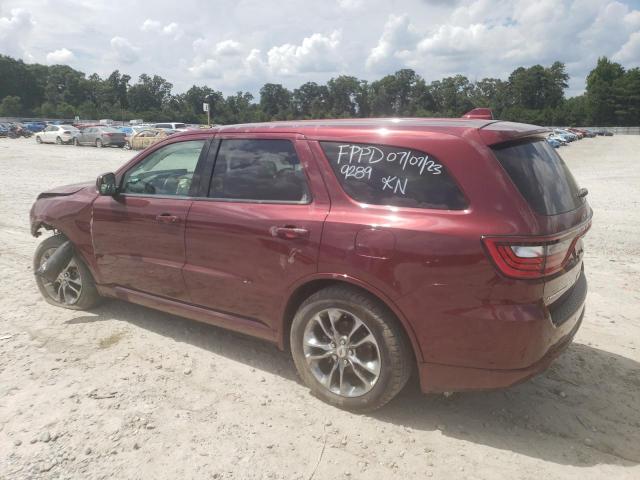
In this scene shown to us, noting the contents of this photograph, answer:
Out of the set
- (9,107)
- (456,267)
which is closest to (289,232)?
(456,267)

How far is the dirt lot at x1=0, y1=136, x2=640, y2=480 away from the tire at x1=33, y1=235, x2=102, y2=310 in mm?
179

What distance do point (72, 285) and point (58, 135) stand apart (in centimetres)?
3874

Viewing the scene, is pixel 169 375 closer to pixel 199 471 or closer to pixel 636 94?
pixel 199 471

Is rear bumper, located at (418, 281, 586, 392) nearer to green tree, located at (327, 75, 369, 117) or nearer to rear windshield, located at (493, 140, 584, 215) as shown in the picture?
rear windshield, located at (493, 140, 584, 215)

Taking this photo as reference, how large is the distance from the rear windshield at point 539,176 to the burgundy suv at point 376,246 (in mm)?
11

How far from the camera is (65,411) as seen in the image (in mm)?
3242

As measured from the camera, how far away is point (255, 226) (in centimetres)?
342

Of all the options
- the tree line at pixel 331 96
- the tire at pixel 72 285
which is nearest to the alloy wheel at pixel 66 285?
the tire at pixel 72 285

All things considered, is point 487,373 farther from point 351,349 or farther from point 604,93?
point 604,93

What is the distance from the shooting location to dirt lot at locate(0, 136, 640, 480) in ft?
9.08

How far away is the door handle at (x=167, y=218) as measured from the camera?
12.7 ft

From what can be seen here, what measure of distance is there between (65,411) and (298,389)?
1.51m

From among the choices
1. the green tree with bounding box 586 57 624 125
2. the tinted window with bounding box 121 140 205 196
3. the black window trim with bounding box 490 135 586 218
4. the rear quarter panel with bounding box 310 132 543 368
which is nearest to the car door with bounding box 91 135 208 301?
the tinted window with bounding box 121 140 205 196

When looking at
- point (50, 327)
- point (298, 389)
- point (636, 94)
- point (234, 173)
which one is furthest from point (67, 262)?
point (636, 94)
